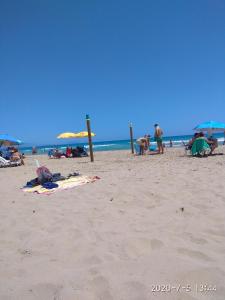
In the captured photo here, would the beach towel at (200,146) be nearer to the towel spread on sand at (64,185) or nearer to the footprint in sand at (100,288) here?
the towel spread on sand at (64,185)

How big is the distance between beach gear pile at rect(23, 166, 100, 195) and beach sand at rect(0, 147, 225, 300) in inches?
28.3

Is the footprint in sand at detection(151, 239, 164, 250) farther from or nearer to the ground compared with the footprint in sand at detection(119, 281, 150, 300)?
farther from the ground

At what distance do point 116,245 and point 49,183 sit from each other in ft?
10.8

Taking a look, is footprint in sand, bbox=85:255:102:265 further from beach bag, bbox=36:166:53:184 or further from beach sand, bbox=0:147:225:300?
beach bag, bbox=36:166:53:184

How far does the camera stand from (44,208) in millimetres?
3934

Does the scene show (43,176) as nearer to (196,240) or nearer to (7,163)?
(196,240)

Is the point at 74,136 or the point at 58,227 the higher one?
the point at 74,136

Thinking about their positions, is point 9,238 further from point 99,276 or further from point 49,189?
point 49,189

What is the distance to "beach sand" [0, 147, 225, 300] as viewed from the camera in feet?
6.05

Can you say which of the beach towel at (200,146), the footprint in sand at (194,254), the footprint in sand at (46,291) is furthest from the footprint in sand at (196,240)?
the beach towel at (200,146)

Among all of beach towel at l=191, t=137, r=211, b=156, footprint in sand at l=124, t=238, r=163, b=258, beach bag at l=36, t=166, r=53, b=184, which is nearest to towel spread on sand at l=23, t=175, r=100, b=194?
beach bag at l=36, t=166, r=53, b=184

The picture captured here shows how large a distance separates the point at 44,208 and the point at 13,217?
484mm

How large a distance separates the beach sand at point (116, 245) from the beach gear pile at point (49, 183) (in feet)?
2.36

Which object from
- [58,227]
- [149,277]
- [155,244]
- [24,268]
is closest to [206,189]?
[155,244]
